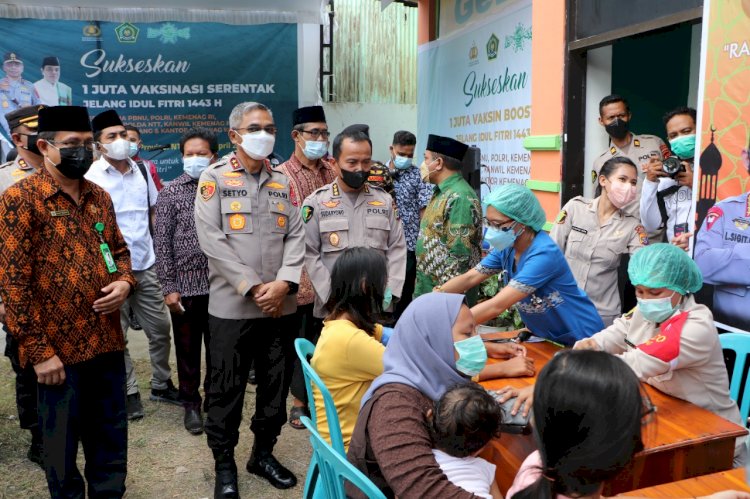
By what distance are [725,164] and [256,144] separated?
233 centimetres

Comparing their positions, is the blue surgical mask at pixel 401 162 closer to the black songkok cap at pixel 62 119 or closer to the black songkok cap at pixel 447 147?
the black songkok cap at pixel 447 147

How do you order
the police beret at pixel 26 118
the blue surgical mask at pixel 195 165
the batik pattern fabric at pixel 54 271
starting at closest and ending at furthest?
the batik pattern fabric at pixel 54 271
the police beret at pixel 26 118
the blue surgical mask at pixel 195 165

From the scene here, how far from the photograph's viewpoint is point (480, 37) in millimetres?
6535

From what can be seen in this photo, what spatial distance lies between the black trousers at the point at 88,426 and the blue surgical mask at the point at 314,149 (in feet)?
6.25

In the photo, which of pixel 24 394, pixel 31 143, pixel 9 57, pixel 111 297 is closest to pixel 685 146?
pixel 111 297

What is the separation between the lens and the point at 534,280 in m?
2.90

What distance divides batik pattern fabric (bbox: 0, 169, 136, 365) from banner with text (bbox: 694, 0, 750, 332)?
9.13 ft

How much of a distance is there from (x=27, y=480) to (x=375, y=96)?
833cm

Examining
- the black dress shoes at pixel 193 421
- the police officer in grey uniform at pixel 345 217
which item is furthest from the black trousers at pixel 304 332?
the black dress shoes at pixel 193 421

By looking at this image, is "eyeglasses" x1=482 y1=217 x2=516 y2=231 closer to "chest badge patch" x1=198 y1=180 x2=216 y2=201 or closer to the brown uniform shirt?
the brown uniform shirt

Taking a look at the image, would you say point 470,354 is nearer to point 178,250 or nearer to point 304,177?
point 178,250

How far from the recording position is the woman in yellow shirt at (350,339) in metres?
2.29

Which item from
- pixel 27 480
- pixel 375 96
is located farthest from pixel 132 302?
pixel 375 96

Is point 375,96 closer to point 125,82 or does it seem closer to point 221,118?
point 221,118
